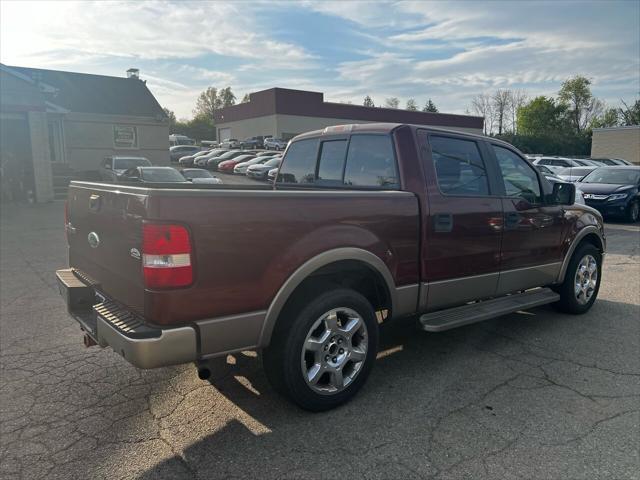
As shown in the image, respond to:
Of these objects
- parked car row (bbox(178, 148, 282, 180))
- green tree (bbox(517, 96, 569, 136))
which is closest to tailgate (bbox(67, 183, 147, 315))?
parked car row (bbox(178, 148, 282, 180))

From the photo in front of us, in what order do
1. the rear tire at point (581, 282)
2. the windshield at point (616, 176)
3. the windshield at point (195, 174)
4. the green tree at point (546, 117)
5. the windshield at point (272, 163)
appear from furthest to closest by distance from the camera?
1. the green tree at point (546, 117)
2. the windshield at point (272, 163)
3. the windshield at point (195, 174)
4. the windshield at point (616, 176)
5. the rear tire at point (581, 282)

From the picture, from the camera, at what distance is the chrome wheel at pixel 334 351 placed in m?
3.25

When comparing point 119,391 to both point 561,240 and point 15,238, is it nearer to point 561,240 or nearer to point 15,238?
point 561,240

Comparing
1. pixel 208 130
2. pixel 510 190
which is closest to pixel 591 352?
pixel 510 190

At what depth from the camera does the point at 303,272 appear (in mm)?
3090

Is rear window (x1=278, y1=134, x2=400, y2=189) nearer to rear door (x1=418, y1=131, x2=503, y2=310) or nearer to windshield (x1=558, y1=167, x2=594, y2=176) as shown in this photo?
rear door (x1=418, y1=131, x2=503, y2=310)

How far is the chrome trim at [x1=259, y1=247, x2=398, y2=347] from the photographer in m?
3.02

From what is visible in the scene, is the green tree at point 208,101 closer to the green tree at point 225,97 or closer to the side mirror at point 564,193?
the green tree at point 225,97

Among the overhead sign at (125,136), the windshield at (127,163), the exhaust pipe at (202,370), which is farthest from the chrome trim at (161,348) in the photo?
the overhead sign at (125,136)

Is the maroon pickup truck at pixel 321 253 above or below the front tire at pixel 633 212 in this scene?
above

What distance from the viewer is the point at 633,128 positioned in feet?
145

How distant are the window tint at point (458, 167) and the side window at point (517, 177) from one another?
34 centimetres

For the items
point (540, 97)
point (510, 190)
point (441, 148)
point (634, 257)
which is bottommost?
point (634, 257)

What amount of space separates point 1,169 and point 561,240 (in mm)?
20279
